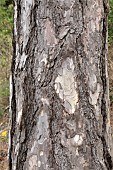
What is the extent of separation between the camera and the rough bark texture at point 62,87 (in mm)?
1360

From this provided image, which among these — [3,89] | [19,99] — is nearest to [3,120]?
[3,89]

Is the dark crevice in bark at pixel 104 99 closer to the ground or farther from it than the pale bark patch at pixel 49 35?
closer to the ground

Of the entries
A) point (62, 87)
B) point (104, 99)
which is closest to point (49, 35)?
point (62, 87)

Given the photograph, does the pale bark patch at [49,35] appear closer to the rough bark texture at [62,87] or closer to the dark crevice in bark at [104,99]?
the rough bark texture at [62,87]

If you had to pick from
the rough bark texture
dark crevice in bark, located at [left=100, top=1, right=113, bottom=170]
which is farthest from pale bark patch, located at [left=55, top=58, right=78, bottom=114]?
dark crevice in bark, located at [left=100, top=1, right=113, bottom=170]

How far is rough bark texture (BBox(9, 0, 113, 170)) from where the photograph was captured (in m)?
1.36

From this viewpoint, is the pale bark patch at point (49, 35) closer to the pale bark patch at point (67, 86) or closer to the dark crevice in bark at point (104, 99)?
the pale bark patch at point (67, 86)

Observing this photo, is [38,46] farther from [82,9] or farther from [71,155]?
[71,155]

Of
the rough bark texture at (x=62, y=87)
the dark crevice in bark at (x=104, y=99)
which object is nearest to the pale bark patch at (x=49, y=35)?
the rough bark texture at (x=62, y=87)

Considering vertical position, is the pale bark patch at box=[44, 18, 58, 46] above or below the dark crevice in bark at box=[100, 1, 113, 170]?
above

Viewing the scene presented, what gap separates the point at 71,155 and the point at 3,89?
195 inches

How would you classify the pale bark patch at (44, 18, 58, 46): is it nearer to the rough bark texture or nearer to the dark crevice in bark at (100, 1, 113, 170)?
the rough bark texture

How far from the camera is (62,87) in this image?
136 centimetres

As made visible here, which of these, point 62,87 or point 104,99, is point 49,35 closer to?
point 62,87
